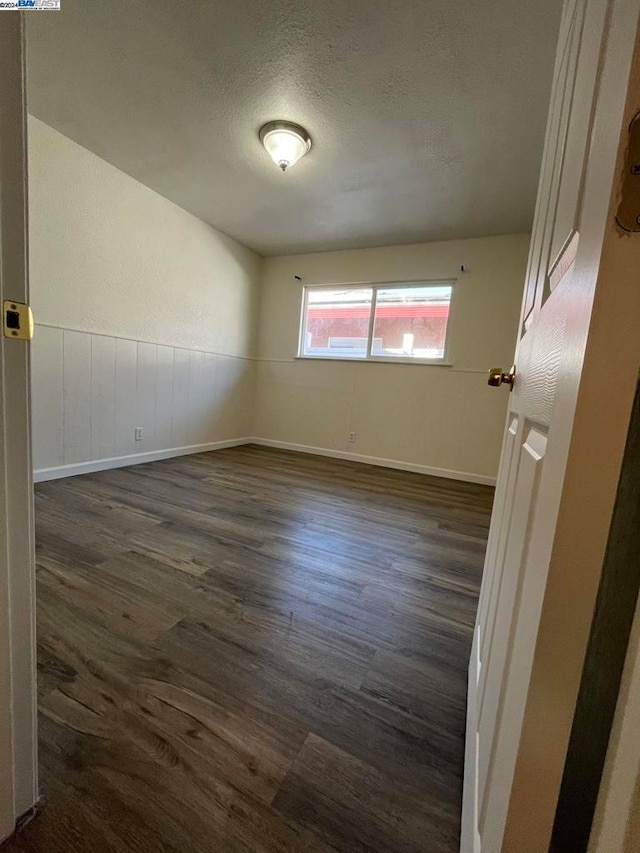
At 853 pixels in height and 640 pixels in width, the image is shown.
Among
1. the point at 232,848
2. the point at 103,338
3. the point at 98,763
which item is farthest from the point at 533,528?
the point at 103,338

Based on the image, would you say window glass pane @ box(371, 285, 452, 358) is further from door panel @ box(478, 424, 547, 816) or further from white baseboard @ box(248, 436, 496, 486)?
door panel @ box(478, 424, 547, 816)

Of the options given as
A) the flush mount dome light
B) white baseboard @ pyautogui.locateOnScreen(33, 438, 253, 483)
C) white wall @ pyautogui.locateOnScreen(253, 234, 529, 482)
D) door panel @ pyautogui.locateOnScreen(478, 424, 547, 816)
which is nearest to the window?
white wall @ pyautogui.locateOnScreen(253, 234, 529, 482)

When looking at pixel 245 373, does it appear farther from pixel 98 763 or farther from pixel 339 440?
pixel 98 763

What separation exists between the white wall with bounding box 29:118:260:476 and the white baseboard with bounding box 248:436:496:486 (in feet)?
2.72

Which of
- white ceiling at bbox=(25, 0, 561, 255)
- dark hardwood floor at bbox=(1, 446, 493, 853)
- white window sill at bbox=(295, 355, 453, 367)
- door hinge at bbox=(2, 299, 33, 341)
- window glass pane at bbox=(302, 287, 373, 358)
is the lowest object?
dark hardwood floor at bbox=(1, 446, 493, 853)

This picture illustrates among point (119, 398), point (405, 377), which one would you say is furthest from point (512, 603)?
point (405, 377)

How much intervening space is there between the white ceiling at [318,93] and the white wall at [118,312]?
0.97 feet

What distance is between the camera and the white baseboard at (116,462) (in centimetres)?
251

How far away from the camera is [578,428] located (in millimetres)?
261

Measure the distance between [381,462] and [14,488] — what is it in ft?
11.6

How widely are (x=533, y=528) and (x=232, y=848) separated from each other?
83 cm

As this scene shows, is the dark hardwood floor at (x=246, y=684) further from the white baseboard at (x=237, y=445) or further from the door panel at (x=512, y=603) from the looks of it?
the white baseboard at (x=237, y=445)

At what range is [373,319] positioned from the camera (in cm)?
386

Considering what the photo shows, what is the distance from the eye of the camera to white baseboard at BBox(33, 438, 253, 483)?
251cm
